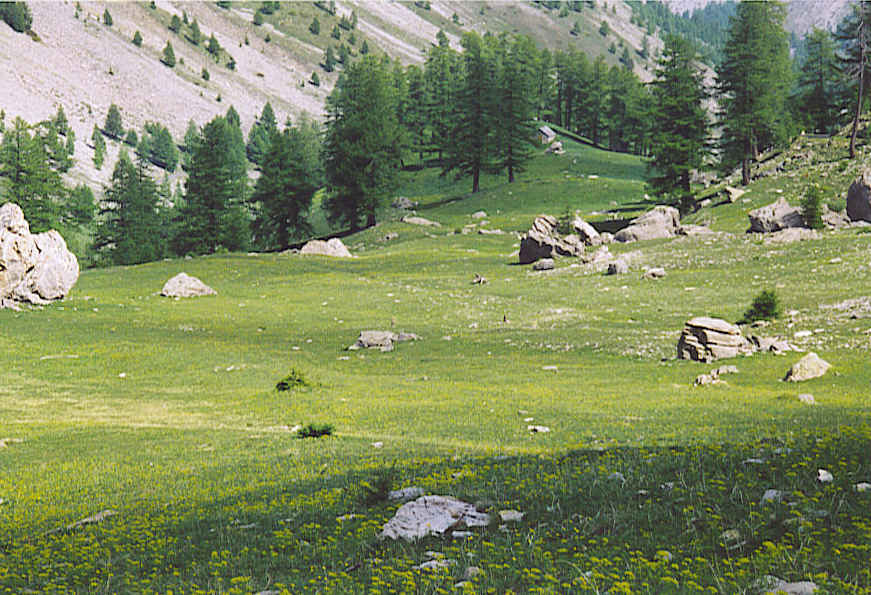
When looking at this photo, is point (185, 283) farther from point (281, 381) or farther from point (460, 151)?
point (460, 151)

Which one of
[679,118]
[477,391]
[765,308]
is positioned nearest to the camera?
[477,391]

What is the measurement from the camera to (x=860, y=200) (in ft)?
169

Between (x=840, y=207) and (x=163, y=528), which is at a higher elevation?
(x=840, y=207)

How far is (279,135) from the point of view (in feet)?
307

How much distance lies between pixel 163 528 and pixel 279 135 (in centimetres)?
8842

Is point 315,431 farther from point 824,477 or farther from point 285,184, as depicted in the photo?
point 285,184

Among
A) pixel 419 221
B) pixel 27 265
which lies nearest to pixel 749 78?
pixel 419 221

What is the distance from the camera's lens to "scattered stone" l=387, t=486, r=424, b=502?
11.0 m

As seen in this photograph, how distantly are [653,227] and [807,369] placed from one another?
42533mm

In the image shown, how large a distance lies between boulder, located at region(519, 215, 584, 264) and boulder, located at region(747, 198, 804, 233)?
14.7m

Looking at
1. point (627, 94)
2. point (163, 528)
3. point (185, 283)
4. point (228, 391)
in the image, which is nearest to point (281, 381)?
point (228, 391)

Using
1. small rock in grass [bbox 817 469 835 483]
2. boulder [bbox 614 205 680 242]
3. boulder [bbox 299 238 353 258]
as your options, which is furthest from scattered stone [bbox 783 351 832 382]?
boulder [bbox 299 238 353 258]

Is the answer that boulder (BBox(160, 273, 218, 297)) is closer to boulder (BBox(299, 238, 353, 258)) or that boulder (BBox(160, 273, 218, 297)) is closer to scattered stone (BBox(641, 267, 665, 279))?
boulder (BBox(299, 238, 353, 258))

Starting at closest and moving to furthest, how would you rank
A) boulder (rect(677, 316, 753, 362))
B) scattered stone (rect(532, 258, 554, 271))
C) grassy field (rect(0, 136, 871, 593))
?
grassy field (rect(0, 136, 871, 593)) → boulder (rect(677, 316, 753, 362)) → scattered stone (rect(532, 258, 554, 271))
